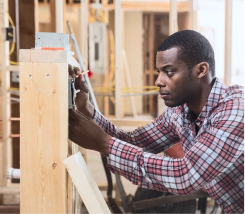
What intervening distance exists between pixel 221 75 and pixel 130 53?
1823mm

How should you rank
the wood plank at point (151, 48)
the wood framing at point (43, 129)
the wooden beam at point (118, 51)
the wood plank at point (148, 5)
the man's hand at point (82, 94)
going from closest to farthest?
1. the wood framing at point (43, 129)
2. the man's hand at point (82, 94)
3. the wooden beam at point (118, 51)
4. the wood plank at point (148, 5)
5. the wood plank at point (151, 48)

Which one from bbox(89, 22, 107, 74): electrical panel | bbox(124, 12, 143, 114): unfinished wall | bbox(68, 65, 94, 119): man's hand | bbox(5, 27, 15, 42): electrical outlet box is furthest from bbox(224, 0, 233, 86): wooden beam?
bbox(124, 12, 143, 114): unfinished wall

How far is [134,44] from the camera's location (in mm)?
7047

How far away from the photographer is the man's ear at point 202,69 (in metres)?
1.36

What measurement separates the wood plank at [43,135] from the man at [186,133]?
124 mm

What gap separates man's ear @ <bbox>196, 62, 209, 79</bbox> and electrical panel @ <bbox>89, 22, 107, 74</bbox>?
334 centimetres

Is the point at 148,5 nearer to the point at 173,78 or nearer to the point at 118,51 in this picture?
the point at 118,51

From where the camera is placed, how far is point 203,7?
6.50m

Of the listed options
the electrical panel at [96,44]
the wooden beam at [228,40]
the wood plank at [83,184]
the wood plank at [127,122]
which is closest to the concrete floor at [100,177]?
the wood plank at [127,122]

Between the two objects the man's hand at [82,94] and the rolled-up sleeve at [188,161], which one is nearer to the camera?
the rolled-up sleeve at [188,161]

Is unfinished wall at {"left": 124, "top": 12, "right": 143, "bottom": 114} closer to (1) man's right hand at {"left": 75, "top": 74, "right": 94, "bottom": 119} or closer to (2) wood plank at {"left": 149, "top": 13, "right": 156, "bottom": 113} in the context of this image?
(2) wood plank at {"left": 149, "top": 13, "right": 156, "bottom": 113}

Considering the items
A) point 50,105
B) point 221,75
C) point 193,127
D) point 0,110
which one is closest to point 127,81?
point 221,75

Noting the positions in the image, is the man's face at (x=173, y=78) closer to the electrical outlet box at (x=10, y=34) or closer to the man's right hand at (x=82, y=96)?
the man's right hand at (x=82, y=96)

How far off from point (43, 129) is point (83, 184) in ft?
0.64
